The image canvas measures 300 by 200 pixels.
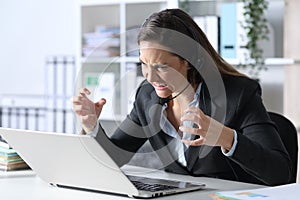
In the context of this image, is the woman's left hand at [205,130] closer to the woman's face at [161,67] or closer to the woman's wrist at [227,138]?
the woman's wrist at [227,138]

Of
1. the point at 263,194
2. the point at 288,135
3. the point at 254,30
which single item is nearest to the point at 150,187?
Answer: the point at 263,194

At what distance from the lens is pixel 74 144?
1.48 meters

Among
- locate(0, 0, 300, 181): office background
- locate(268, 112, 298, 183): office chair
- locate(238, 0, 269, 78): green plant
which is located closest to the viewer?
locate(268, 112, 298, 183): office chair

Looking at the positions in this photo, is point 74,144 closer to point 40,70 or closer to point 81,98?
point 81,98

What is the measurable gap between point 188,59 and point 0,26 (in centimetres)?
286

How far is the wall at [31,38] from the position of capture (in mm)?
4113

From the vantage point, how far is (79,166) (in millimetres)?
1561

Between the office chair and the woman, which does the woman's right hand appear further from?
the office chair

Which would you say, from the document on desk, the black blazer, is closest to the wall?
the black blazer

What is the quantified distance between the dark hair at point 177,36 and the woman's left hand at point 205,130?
246mm

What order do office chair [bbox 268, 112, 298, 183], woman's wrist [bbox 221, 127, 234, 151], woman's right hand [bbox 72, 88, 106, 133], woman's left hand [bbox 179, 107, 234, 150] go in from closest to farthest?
woman's left hand [bbox 179, 107, 234, 150] < woman's wrist [bbox 221, 127, 234, 151] < woman's right hand [bbox 72, 88, 106, 133] < office chair [bbox 268, 112, 298, 183]

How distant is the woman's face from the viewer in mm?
1668

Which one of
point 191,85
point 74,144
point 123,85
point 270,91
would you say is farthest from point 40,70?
point 74,144

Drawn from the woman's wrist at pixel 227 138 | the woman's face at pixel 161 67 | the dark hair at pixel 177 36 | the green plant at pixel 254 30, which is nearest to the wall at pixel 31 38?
the green plant at pixel 254 30
